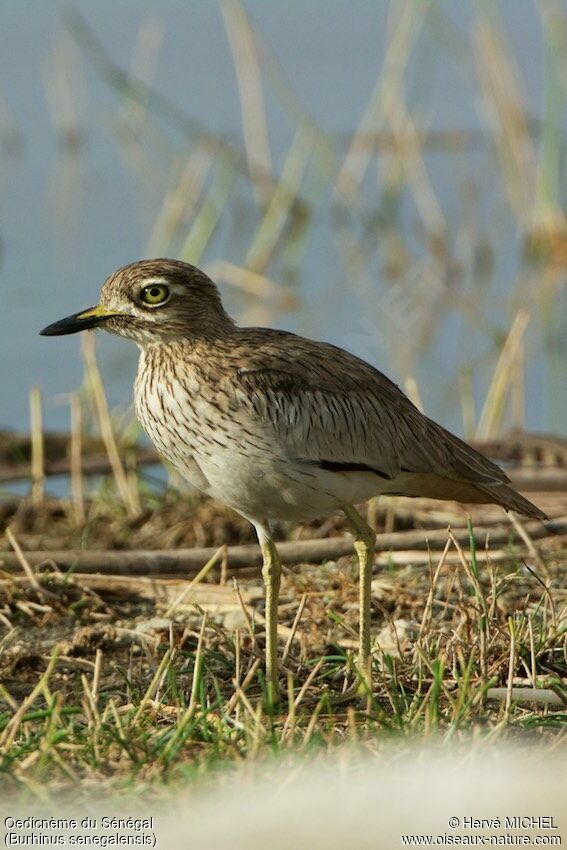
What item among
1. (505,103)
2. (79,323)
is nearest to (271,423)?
(79,323)

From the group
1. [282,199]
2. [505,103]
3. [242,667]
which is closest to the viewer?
[242,667]

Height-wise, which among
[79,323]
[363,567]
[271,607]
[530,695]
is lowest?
[530,695]

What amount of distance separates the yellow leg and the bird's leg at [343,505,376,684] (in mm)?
260

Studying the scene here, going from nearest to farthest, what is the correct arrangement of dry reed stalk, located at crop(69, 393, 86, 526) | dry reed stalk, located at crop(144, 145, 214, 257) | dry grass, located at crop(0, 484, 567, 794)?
1. dry grass, located at crop(0, 484, 567, 794)
2. dry reed stalk, located at crop(69, 393, 86, 526)
3. dry reed stalk, located at crop(144, 145, 214, 257)

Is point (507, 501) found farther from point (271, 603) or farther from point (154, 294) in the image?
point (154, 294)

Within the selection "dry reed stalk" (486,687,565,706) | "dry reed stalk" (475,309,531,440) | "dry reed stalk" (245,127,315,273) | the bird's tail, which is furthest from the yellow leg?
"dry reed stalk" (245,127,315,273)

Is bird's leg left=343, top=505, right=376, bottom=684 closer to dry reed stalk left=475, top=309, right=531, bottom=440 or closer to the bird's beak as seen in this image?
the bird's beak

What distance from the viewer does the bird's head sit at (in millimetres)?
4887

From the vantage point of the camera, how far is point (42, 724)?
4160mm

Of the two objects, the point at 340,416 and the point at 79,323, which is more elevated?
the point at 79,323

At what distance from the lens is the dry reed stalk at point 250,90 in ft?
34.9

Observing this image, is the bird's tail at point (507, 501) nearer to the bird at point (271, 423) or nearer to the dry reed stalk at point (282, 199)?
the bird at point (271, 423)

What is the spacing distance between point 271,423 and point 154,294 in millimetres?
727

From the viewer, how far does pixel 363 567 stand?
4875 millimetres
